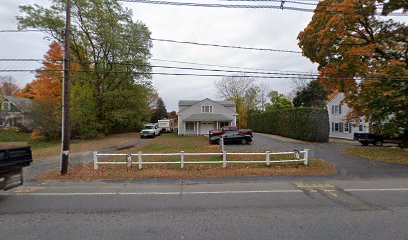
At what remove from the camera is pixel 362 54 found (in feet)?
49.7

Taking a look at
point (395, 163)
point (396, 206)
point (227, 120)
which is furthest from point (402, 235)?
point (227, 120)

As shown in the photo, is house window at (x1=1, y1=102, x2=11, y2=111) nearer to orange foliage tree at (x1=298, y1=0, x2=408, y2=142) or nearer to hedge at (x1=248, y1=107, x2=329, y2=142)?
hedge at (x1=248, y1=107, x2=329, y2=142)

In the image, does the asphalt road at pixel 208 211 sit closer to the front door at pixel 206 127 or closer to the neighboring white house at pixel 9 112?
the front door at pixel 206 127

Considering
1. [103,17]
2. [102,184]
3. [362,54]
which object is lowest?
[102,184]

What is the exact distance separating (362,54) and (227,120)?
20595 mm

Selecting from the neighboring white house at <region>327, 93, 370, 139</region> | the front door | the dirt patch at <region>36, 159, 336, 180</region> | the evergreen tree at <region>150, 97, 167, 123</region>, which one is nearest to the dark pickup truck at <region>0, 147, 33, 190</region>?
the dirt patch at <region>36, 159, 336, 180</region>

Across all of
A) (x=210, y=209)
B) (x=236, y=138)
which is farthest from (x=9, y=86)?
(x=210, y=209)

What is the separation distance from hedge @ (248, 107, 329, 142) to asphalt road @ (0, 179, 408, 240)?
16.9 meters

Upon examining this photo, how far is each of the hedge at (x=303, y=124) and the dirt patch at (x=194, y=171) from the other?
14173 mm

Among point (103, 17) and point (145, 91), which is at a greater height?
point (103, 17)

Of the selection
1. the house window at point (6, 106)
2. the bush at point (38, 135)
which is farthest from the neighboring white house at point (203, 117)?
the house window at point (6, 106)

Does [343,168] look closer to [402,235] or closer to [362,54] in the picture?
[402,235]

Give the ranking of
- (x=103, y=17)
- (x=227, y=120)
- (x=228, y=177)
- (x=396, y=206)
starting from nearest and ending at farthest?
(x=396, y=206)
(x=228, y=177)
(x=103, y=17)
(x=227, y=120)

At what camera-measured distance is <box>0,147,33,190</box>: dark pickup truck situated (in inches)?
228
